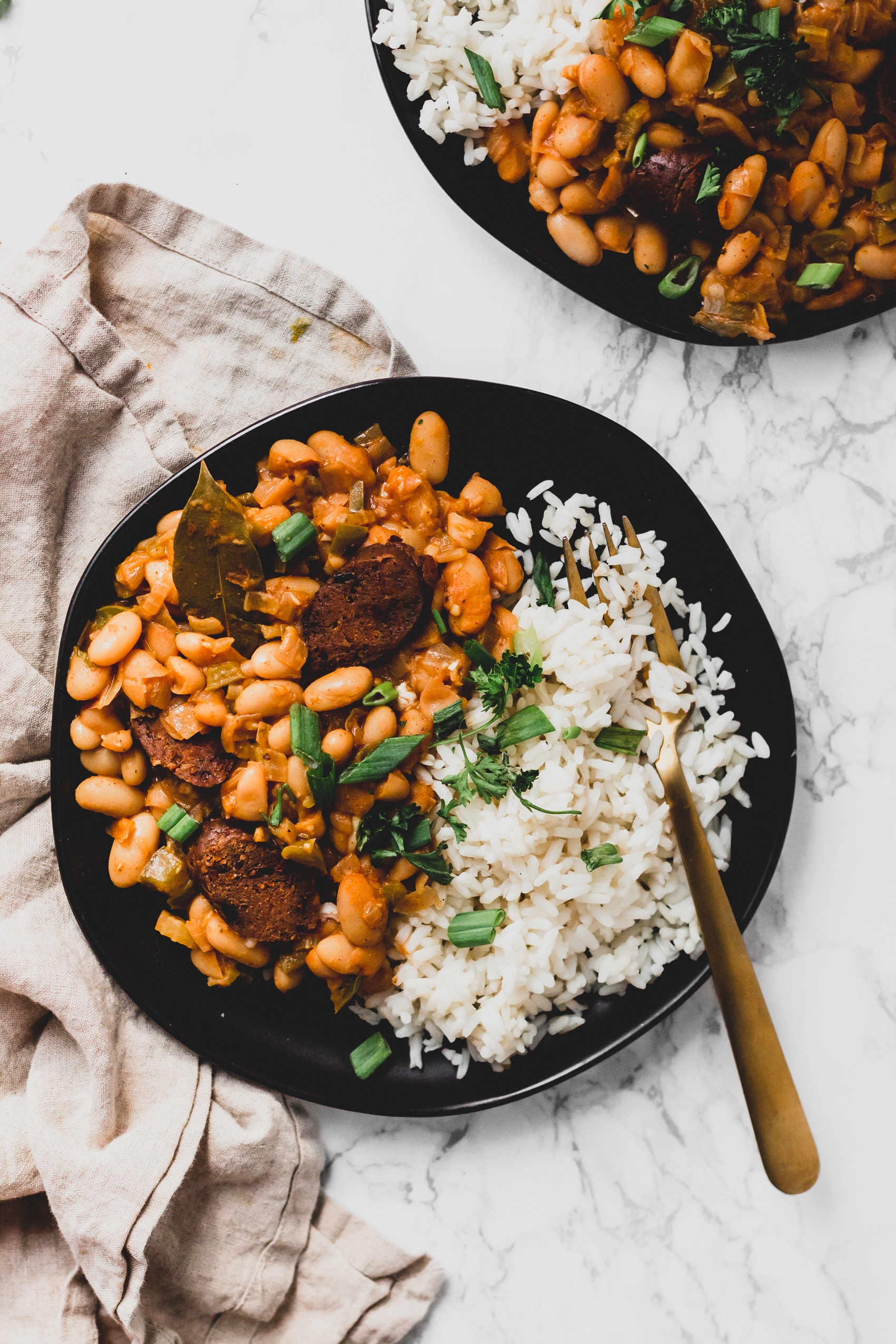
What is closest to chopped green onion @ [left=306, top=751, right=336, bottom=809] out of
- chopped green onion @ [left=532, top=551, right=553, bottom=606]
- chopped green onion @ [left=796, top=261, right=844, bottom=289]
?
chopped green onion @ [left=532, top=551, right=553, bottom=606]

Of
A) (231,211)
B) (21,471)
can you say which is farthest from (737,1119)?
(231,211)

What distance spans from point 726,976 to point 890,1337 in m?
1.25

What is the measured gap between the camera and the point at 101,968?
2.37m

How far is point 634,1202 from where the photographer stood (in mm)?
2531

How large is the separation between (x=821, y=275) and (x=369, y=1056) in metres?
2.18

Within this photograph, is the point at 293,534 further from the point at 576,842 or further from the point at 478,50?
the point at 478,50

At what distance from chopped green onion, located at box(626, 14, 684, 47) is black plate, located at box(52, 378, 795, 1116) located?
81 cm

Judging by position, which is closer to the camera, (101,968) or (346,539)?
(346,539)

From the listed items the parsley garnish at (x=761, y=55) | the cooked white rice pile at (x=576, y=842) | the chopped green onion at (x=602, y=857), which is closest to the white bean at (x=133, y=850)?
the cooked white rice pile at (x=576, y=842)

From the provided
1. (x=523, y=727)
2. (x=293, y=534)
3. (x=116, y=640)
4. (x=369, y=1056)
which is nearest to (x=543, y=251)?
(x=293, y=534)

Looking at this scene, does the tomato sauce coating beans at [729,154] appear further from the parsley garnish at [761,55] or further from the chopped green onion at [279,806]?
the chopped green onion at [279,806]

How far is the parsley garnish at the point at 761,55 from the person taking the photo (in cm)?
206

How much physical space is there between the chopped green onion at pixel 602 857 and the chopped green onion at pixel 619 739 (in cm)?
23

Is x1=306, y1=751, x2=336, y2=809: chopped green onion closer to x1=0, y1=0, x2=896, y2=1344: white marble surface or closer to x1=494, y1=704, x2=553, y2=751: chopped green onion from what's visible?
x1=494, y1=704, x2=553, y2=751: chopped green onion
